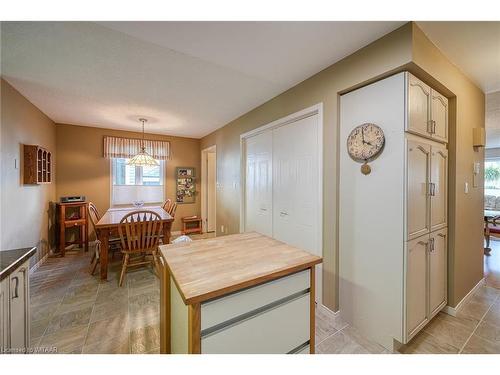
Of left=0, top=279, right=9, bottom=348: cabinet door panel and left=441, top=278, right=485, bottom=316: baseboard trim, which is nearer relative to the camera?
left=0, top=279, right=9, bottom=348: cabinet door panel

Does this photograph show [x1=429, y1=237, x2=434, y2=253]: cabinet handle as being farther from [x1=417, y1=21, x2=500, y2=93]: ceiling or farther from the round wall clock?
[x1=417, y1=21, x2=500, y2=93]: ceiling

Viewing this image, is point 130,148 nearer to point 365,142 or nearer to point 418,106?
point 365,142

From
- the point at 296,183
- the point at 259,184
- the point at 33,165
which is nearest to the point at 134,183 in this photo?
the point at 33,165

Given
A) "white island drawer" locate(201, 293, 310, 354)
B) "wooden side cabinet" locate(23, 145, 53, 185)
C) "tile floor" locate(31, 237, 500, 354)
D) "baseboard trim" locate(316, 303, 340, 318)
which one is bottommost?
"tile floor" locate(31, 237, 500, 354)

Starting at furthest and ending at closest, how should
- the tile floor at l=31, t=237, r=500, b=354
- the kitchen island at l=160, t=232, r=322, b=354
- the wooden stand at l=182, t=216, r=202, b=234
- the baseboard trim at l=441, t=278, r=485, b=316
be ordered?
the wooden stand at l=182, t=216, r=202, b=234, the baseboard trim at l=441, t=278, r=485, b=316, the tile floor at l=31, t=237, r=500, b=354, the kitchen island at l=160, t=232, r=322, b=354

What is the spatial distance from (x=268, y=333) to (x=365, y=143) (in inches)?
59.3

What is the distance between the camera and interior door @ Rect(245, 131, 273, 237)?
2844 millimetres

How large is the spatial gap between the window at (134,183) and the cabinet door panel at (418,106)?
471 cm

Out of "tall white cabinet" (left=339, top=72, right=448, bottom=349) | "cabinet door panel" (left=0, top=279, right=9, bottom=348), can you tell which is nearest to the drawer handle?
"tall white cabinet" (left=339, top=72, right=448, bottom=349)

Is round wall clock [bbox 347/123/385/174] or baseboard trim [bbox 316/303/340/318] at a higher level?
round wall clock [bbox 347/123/385/174]

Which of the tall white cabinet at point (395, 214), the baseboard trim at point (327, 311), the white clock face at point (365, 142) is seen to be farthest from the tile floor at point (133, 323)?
the white clock face at point (365, 142)

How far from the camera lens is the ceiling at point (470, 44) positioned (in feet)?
4.66

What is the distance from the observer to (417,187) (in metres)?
1.55

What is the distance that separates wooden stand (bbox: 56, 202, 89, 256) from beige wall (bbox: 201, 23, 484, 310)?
3.75 meters
